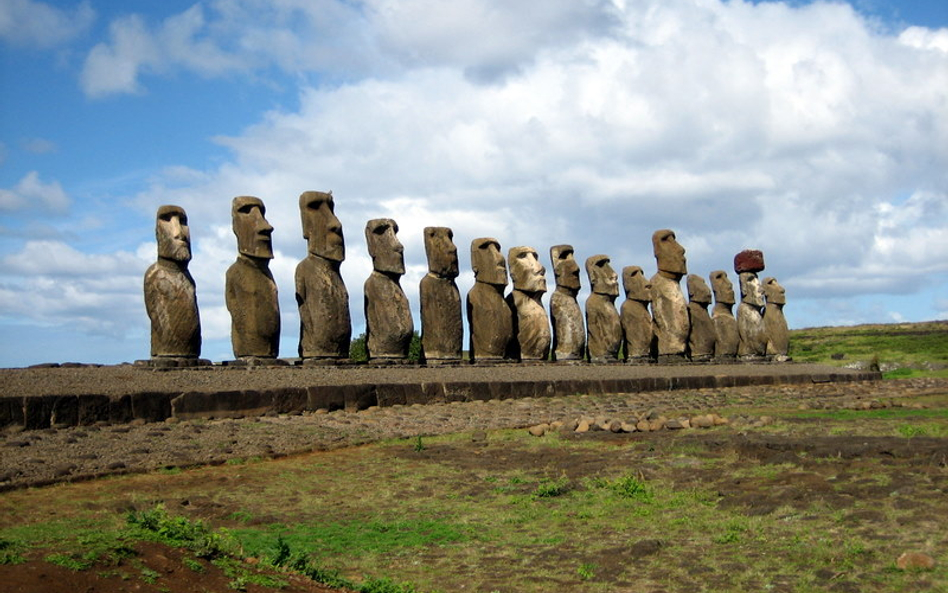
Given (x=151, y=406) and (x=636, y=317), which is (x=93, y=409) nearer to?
(x=151, y=406)

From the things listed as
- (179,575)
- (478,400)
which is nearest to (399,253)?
(478,400)

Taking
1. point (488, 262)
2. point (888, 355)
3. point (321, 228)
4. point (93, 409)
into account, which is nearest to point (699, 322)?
point (488, 262)

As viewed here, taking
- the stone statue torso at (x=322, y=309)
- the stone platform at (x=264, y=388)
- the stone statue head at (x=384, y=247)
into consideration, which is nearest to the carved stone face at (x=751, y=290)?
the stone platform at (x=264, y=388)

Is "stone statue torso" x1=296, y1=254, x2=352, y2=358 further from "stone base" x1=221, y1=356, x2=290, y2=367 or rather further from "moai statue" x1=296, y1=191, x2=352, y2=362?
"stone base" x1=221, y1=356, x2=290, y2=367

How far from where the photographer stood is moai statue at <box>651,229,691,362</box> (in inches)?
961

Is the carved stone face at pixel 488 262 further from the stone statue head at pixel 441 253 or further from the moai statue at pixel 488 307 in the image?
the stone statue head at pixel 441 253

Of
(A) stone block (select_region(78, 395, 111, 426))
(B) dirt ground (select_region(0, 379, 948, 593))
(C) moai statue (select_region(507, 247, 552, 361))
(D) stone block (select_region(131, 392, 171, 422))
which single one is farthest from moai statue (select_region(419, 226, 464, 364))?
(A) stone block (select_region(78, 395, 111, 426))

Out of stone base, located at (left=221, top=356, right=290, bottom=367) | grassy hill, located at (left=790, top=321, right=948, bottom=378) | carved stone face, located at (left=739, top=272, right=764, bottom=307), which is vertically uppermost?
carved stone face, located at (left=739, top=272, right=764, bottom=307)

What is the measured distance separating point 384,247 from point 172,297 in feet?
14.4

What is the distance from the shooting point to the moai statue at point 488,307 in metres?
20.0

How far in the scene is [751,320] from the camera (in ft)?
90.0

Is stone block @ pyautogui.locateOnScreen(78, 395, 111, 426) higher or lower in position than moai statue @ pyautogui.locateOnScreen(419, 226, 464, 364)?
lower

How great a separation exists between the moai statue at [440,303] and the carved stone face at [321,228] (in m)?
2.45

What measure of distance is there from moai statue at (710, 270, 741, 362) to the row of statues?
0.10 feet
